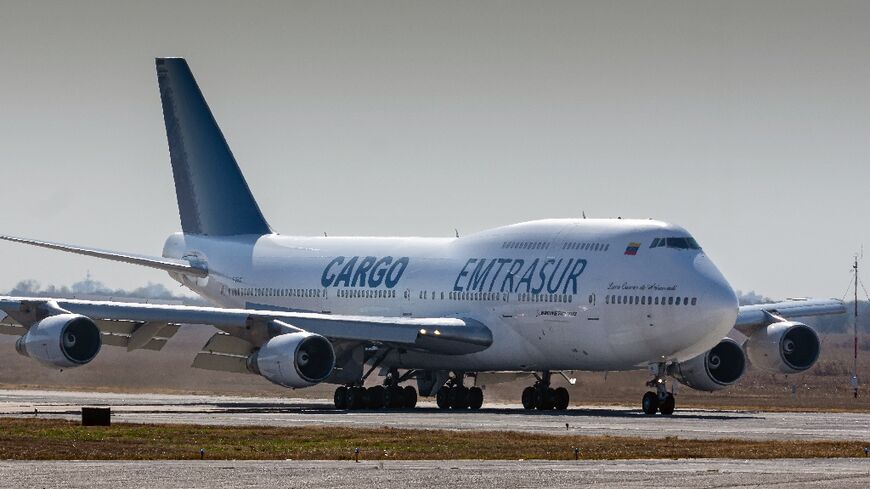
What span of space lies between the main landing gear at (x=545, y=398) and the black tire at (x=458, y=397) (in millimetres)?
1992

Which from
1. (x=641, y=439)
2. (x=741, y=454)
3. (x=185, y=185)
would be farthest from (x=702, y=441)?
(x=185, y=185)

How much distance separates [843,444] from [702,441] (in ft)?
9.23

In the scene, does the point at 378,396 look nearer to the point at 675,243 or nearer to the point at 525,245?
the point at 525,245

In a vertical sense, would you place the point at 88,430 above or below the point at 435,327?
below

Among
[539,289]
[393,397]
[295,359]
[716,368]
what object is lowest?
[393,397]

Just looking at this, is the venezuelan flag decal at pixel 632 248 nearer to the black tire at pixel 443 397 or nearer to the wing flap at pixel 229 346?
the black tire at pixel 443 397

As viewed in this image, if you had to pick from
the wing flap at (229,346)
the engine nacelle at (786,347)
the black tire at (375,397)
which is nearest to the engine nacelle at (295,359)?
the wing flap at (229,346)

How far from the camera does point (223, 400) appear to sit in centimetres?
6141

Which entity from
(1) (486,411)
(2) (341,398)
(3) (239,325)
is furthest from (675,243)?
(3) (239,325)

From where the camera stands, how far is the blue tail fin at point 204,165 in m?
68.5

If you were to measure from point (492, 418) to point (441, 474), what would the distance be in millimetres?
20316

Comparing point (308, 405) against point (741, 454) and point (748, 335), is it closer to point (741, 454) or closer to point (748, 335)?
point (748, 335)

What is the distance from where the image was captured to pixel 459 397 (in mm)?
56688

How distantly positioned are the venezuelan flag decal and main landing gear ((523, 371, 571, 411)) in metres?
5.81
